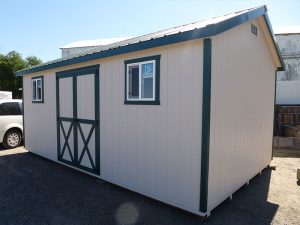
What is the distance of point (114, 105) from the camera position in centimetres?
577

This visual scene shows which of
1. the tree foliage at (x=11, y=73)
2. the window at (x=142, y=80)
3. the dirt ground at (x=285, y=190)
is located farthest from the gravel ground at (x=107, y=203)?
the tree foliage at (x=11, y=73)

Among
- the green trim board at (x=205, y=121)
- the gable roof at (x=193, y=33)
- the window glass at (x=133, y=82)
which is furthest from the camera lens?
the window glass at (x=133, y=82)

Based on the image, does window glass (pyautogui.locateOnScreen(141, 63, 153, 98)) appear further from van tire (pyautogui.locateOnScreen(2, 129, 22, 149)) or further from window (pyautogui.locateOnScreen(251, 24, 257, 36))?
van tire (pyautogui.locateOnScreen(2, 129, 22, 149))

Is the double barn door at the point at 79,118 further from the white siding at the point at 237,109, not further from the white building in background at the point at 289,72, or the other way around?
the white building in background at the point at 289,72

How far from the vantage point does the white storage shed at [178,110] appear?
4273 millimetres

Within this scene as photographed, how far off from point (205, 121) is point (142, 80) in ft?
5.31

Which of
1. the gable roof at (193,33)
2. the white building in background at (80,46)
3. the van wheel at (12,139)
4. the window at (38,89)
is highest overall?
the white building in background at (80,46)

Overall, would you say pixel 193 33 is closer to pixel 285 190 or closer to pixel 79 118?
pixel 79 118

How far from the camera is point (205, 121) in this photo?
4.12 meters

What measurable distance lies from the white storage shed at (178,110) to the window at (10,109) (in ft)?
12.2

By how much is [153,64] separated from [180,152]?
178cm

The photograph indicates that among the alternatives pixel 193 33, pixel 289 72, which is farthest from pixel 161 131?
pixel 289 72

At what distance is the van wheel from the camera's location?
33.2ft

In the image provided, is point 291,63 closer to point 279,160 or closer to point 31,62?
point 279,160
